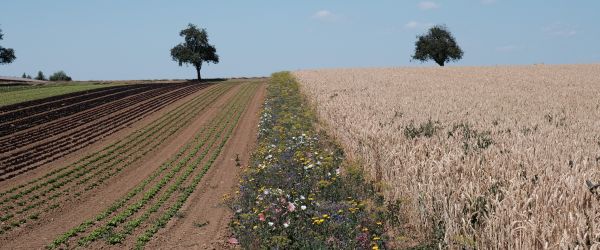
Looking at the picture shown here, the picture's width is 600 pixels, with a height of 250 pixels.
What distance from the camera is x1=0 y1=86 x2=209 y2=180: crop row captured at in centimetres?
1998

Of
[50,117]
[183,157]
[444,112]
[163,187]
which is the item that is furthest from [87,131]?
[444,112]

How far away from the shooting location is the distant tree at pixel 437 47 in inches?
3750

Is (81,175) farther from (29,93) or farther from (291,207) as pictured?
(29,93)

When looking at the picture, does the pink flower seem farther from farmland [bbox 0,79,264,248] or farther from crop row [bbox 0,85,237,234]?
crop row [bbox 0,85,237,234]

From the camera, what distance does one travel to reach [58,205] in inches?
573

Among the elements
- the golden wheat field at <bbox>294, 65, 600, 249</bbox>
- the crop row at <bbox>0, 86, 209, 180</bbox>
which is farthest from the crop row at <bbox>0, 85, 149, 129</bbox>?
the golden wheat field at <bbox>294, 65, 600, 249</bbox>

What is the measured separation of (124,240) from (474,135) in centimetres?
833

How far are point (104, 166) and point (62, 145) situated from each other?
207 inches

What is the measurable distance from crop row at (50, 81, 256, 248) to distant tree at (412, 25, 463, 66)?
78839mm

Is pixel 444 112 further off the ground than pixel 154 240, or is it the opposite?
pixel 444 112

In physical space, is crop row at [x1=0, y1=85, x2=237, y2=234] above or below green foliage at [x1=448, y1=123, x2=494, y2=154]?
below

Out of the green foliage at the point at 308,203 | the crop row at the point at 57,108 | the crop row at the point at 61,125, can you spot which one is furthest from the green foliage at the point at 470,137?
the crop row at the point at 57,108

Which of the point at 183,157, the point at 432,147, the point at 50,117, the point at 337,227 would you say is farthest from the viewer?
the point at 50,117

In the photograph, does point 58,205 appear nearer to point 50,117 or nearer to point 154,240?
point 154,240
